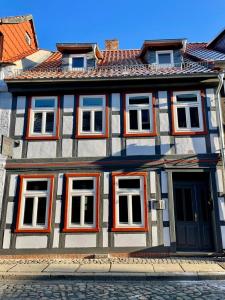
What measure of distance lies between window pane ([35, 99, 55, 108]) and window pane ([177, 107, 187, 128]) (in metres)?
4.89

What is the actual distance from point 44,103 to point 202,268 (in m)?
7.97

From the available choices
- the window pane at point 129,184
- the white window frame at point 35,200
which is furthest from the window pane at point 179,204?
the white window frame at point 35,200

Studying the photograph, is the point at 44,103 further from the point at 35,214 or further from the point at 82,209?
the point at 82,209

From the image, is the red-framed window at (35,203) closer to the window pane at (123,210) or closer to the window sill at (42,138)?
the window sill at (42,138)

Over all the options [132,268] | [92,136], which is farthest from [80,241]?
[92,136]

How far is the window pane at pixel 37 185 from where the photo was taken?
33.6 feet

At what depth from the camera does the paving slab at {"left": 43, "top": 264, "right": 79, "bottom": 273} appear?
749cm

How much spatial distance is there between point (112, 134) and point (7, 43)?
22.4ft

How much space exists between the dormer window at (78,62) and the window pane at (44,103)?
2485 millimetres

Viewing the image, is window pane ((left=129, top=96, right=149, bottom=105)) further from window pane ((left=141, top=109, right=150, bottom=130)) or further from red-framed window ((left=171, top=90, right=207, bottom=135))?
red-framed window ((left=171, top=90, right=207, bottom=135))

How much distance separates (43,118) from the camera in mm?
10906

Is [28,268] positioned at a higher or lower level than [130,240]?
lower

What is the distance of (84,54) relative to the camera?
1287cm

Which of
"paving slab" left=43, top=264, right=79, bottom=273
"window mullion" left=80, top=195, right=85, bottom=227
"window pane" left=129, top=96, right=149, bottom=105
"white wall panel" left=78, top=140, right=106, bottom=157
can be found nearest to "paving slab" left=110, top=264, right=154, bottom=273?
"paving slab" left=43, top=264, right=79, bottom=273
